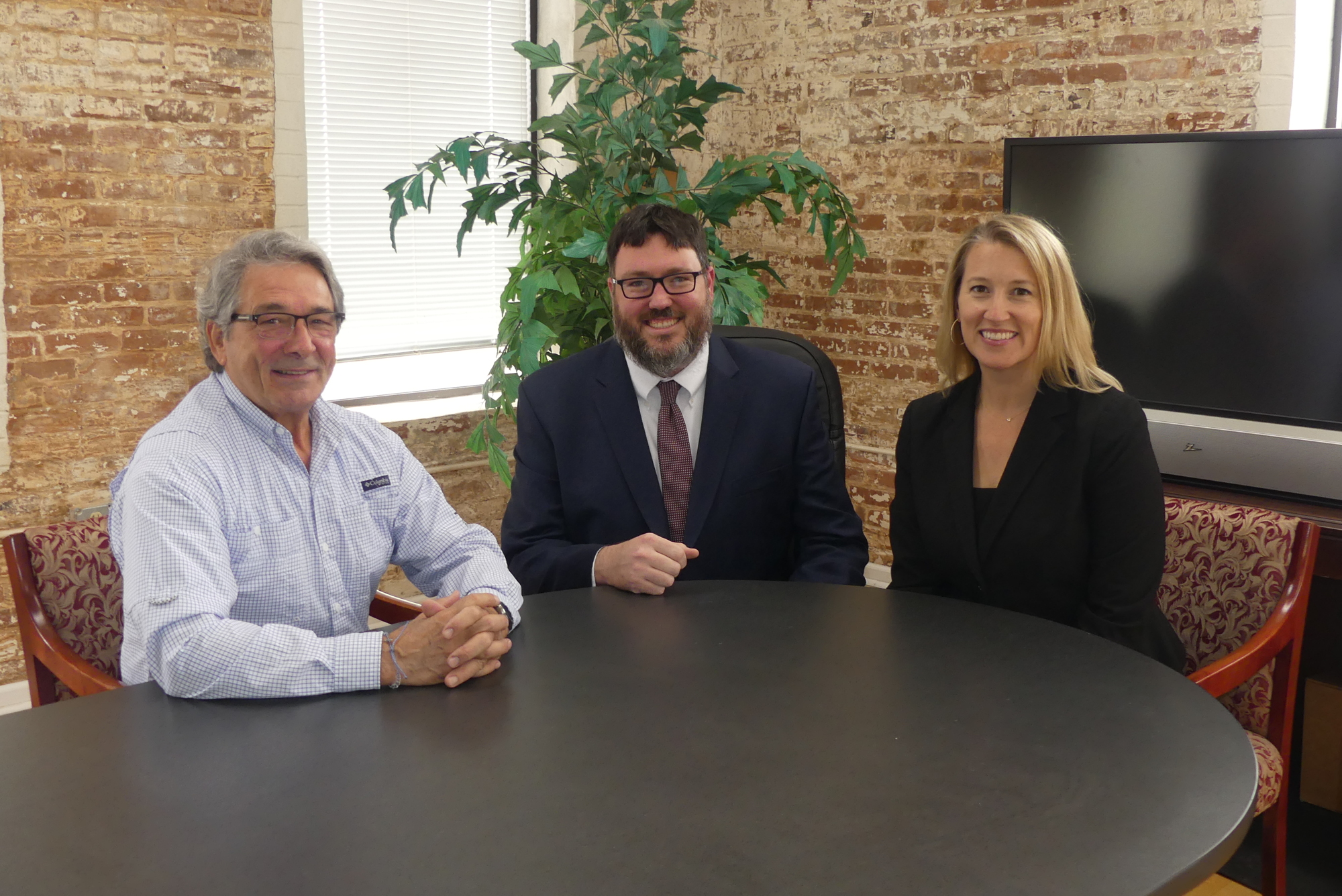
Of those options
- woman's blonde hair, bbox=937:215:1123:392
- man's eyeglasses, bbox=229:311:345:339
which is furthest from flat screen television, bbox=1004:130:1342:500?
man's eyeglasses, bbox=229:311:345:339

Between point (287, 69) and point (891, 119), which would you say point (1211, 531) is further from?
point (287, 69)

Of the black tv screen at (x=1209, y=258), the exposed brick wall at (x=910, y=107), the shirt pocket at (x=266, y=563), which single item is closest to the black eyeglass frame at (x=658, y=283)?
the shirt pocket at (x=266, y=563)

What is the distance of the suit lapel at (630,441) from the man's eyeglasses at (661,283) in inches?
6.6

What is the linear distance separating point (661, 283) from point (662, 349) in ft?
0.48

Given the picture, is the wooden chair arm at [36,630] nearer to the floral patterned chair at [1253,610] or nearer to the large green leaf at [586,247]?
the large green leaf at [586,247]

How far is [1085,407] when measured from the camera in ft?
7.47

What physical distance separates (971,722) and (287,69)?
3.35 m

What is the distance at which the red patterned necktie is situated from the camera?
8.23 ft

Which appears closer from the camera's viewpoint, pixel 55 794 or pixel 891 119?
pixel 55 794

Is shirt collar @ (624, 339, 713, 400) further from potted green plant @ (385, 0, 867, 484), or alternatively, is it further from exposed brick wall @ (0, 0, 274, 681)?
exposed brick wall @ (0, 0, 274, 681)

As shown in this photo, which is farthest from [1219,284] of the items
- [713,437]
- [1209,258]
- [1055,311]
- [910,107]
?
[713,437]

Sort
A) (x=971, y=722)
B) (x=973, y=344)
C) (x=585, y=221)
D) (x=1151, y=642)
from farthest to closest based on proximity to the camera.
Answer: (x=585, y=221)
(x=973, y=344)
(x=1151, y=642)
(x=971, y=722)

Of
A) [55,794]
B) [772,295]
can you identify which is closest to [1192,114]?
[772,295]

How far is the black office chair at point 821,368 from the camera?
2.79 meters
